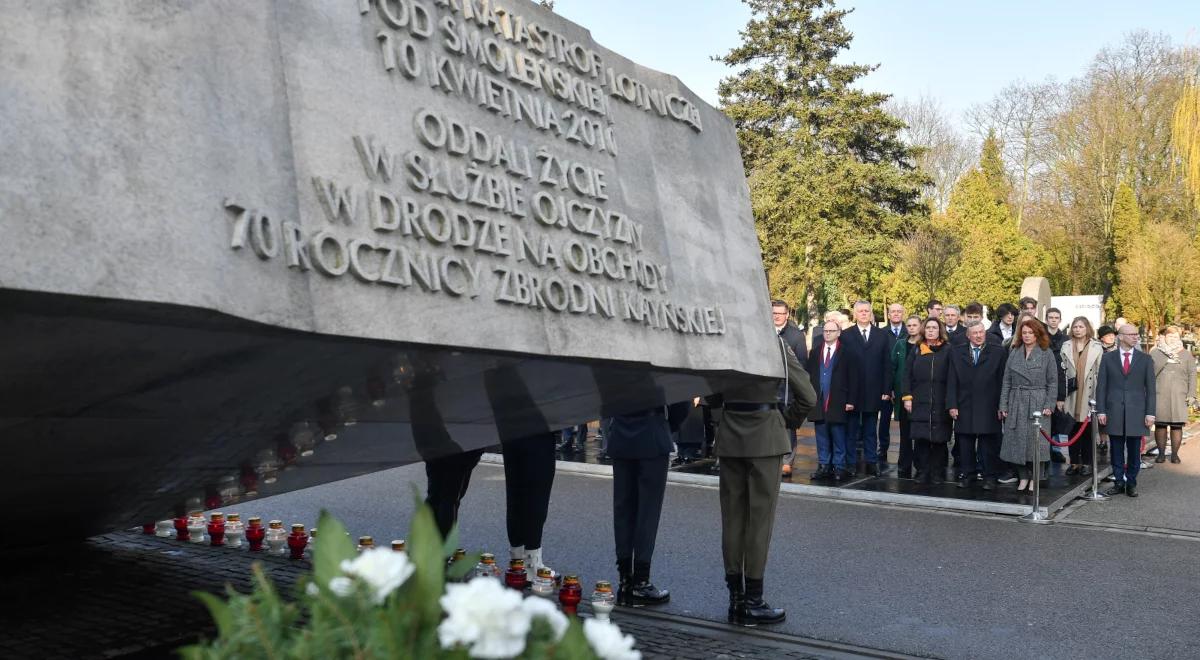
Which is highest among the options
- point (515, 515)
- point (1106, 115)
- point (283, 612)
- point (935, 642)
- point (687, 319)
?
point (1106, 115)

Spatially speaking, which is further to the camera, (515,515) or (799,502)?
(799,502)

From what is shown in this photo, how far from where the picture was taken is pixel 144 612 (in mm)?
5781

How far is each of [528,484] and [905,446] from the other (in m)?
6.35

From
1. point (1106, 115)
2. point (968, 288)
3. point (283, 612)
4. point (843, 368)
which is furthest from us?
point (1106, 115)

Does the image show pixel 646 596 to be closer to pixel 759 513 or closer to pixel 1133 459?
pixel 759 513

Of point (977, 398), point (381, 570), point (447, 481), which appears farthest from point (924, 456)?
point (381, 570)

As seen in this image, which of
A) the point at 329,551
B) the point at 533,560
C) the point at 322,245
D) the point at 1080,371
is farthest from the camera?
the point at 1080,371

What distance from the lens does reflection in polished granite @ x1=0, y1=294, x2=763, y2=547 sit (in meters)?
3.19

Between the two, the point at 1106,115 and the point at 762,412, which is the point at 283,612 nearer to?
the point at 762,412

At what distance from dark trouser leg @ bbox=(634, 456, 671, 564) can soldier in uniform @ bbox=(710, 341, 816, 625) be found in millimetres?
488

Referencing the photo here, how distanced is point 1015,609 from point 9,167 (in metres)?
5.67

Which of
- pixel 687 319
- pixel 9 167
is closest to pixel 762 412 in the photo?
pixel 687 319

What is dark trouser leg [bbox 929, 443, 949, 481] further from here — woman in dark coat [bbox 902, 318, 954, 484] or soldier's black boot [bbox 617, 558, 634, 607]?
soldier's black boot [bbox 617, 558, 634, 607]

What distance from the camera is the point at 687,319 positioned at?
218 inches
